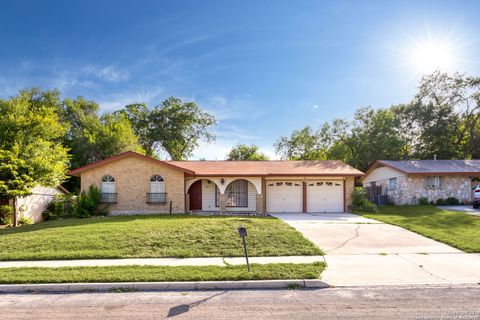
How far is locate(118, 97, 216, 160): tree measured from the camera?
139ft

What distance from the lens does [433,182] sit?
2522 centimetres

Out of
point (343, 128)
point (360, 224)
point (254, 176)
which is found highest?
point (343, 128)

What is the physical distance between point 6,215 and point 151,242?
12.7 metres

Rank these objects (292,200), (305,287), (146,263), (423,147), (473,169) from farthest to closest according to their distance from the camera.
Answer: (423,147), (473,169), (292,200), (146,263), (305,287)

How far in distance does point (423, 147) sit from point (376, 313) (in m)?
38.8

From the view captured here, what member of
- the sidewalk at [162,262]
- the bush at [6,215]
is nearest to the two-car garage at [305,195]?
the sidewalk at [162,262]

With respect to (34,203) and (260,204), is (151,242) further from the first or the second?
(34,203)

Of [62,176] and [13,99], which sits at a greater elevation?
[13,99]

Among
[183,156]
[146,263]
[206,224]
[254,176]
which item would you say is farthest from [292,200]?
[183,156]

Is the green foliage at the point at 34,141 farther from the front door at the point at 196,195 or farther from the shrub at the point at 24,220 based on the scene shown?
the front door at the point at 196,195

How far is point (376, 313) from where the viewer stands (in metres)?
5.27

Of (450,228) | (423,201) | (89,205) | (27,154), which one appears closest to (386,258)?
(450,228)

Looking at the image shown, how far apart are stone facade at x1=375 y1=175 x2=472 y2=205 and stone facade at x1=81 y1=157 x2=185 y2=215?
56.3 ft

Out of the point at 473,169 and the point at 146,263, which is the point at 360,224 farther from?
the point at 473,169
